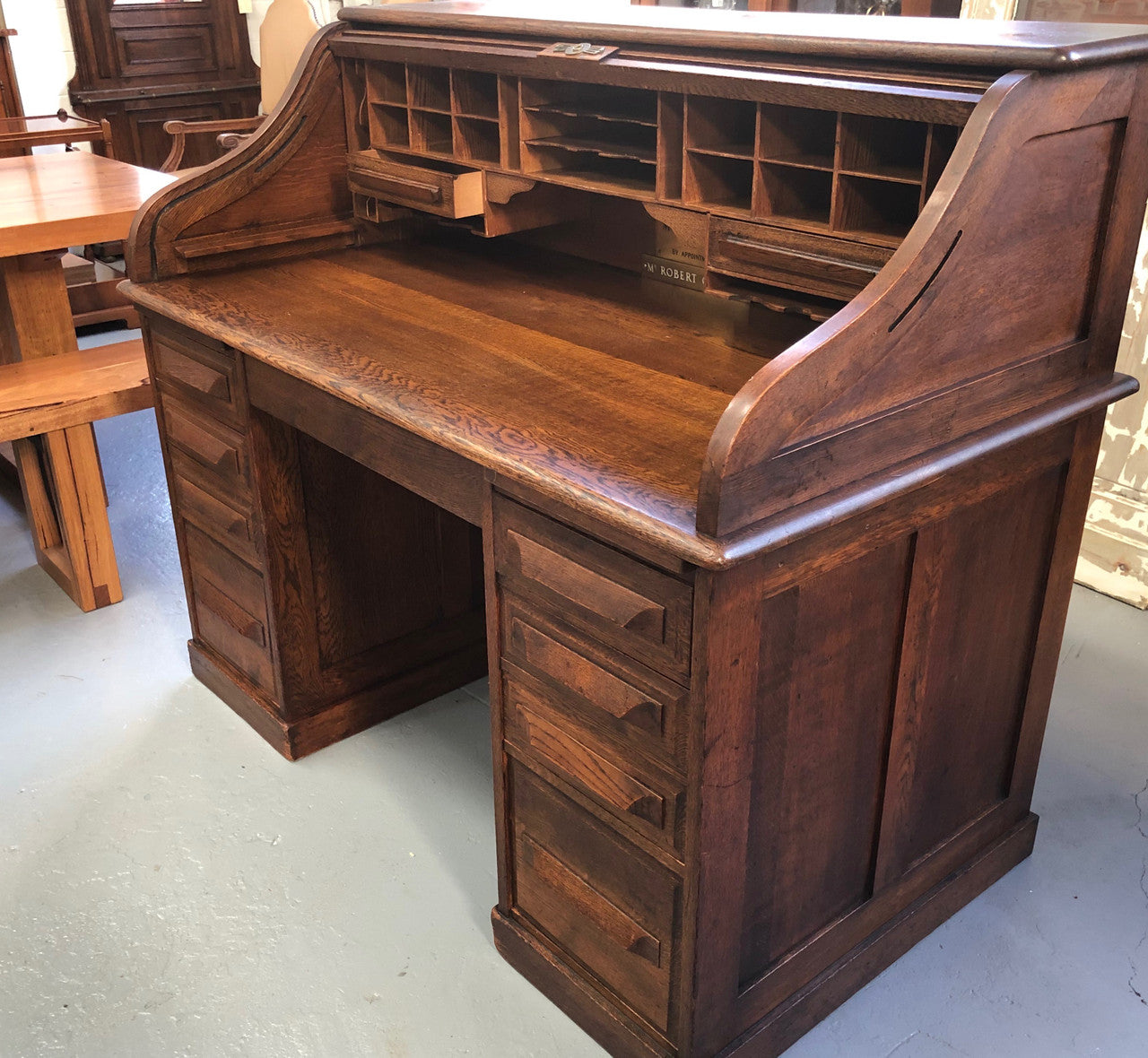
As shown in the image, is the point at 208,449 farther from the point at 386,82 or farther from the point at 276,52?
the point at 276,52

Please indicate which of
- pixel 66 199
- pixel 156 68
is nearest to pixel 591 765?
pixel 66 199

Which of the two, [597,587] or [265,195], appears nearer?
[597,587]

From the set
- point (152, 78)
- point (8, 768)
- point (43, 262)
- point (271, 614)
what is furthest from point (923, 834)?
point (152, 78)

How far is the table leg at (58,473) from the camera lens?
2990 mm

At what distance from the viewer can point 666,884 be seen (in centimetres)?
159

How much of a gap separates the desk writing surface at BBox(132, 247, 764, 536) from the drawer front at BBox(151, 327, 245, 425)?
0.34 feet

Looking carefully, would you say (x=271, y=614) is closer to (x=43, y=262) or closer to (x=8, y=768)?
(x=8, y=768)

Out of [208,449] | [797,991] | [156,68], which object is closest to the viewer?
[797,991]

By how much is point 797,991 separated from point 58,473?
7.21ft

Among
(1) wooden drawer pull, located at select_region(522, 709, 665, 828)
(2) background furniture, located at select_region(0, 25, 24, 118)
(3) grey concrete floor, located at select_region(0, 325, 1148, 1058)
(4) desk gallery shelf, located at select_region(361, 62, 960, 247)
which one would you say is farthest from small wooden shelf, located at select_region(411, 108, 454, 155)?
(2) background furniture, located at select_region(0, 25, 24, 118)

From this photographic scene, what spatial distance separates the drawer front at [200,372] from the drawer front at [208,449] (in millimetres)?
38

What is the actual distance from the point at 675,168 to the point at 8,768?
1.87m

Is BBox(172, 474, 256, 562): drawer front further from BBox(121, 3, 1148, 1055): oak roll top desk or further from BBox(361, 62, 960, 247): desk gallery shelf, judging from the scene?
BBox(361, 62, 960, 247): desk gallery shelf

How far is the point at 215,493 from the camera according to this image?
8.05 feet
